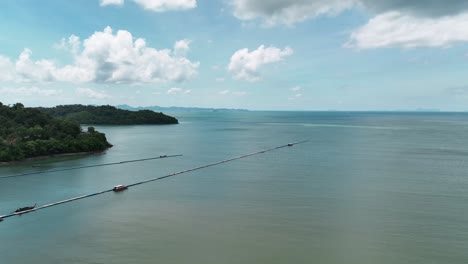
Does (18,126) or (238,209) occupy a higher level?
(18,126)

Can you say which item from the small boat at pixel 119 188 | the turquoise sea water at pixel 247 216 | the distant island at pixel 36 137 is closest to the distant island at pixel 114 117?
the distant island at pixel 36 137

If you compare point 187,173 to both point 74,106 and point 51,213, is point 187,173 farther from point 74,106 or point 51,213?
point 74,106

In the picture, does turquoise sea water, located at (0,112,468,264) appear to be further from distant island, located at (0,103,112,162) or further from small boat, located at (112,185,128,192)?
distant island, located at (0,103,112,162)

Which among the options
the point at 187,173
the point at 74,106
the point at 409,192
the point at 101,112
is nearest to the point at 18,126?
the point at 187,173

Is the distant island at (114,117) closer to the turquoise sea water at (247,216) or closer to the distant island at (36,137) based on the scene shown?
the distant island at (36,137)

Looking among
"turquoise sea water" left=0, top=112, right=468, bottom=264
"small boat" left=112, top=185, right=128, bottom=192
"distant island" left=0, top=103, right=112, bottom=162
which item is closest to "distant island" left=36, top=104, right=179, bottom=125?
"distant island" left=0, top=103, right=112, bottom=162

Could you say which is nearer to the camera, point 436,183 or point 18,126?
point 436,183

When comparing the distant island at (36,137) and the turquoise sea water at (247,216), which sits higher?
the distant island at (36,137)

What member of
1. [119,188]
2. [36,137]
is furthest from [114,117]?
[119,188]
